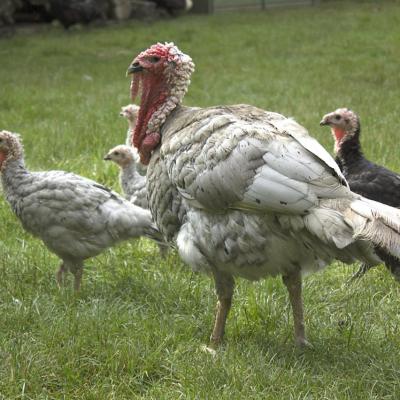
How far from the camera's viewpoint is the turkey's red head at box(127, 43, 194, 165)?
181 inches

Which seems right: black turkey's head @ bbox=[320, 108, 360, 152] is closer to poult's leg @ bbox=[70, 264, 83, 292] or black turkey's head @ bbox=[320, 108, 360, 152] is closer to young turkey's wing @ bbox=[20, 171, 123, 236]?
young turkey's wing @ bbox=[20, 171, 123, 236]

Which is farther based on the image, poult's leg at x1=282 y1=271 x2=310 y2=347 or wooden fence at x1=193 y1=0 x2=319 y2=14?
wooden fence at x1=193 y1=0 x2=319 y2=14

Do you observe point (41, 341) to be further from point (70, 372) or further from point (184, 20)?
point (184, 20)

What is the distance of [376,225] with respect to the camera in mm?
3639

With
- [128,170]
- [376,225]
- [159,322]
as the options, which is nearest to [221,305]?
[159,322]

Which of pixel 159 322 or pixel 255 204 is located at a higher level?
pixel 255 204

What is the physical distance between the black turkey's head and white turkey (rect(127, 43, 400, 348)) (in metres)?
1.98

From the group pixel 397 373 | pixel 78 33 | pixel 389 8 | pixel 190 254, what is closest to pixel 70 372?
pixel 190 254

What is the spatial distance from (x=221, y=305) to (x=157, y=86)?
1.30m

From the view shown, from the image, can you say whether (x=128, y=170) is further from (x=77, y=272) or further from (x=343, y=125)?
(x=343, y=125)

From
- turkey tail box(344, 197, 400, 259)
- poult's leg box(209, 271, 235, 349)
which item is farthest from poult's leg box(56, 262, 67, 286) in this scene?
turkey tail box(344, 197, 400, 259)

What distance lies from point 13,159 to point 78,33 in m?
13.6

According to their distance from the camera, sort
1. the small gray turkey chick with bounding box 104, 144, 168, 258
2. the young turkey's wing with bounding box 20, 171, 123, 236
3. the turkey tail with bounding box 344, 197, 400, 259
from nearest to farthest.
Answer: the turkey tail with bounding box 344, 197, 400, 259
the young turkey's wing with bounding box 20, 171, 123, 236
the small gray turkey chick with bounding box 104, 144, 168, 258

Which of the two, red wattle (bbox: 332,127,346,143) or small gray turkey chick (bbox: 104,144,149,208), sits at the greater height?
red wattle (bbox: 332,127,346,143)
